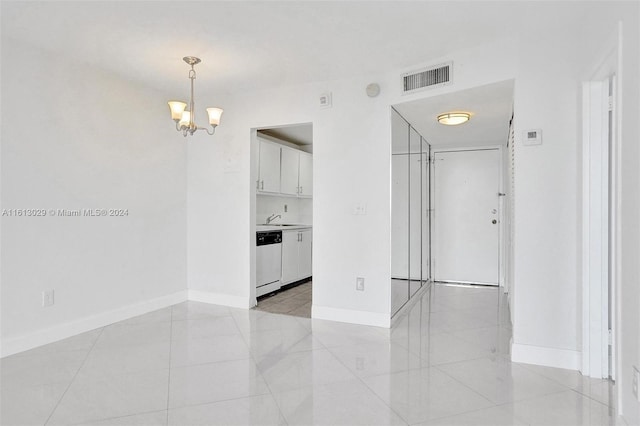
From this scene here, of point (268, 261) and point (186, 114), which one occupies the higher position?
point (186, 114)

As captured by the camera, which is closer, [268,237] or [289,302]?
[289,302]

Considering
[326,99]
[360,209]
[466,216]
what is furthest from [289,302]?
[466,216]

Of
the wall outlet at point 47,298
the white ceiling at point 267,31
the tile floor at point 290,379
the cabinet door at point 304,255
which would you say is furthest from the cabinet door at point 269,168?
the wall outlet at point 47,298

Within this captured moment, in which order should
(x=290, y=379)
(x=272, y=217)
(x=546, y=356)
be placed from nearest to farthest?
(x=290, y=379) → (x=546, y=356) → (x=272, y=217)

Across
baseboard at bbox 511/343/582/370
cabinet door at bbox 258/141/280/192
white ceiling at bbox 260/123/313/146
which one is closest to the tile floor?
baseboard at bbox 511/343/582/370

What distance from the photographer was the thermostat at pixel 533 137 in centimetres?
278

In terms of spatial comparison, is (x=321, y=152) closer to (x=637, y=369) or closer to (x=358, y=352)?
(x=358, y=352)

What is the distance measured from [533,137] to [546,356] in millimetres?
1578

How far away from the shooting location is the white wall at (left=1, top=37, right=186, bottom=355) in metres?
3.01

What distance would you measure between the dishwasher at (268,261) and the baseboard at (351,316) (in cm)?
109

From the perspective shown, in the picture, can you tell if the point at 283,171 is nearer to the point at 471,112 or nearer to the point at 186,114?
the point at 186,114

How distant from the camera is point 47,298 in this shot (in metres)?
3.21

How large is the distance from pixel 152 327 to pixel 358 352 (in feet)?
6.49

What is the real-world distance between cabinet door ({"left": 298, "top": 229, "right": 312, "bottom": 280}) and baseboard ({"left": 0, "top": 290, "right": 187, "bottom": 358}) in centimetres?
184
